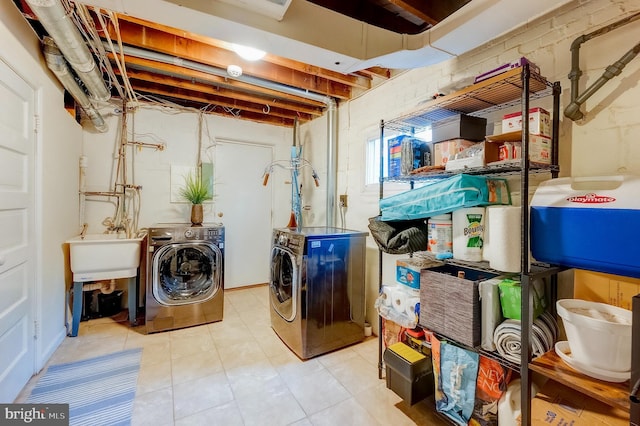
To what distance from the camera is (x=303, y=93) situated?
279 centimetres

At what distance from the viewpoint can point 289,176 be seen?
410 centimetres

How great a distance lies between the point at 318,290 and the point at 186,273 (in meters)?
1.48

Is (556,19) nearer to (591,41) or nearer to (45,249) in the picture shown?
(591,41)

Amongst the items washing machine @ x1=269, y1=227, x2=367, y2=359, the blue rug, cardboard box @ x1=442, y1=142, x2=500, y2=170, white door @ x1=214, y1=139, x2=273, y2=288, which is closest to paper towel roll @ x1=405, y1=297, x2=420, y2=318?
washing machine @ x1=269, y1=227, x2=367, y2=359

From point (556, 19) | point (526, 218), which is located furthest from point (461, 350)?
point (556, 19)

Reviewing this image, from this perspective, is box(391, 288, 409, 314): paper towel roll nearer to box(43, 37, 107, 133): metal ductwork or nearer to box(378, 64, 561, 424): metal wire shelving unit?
box(378, 64, 561, 424): metal wire shelving unit

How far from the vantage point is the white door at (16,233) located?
149 centimetres

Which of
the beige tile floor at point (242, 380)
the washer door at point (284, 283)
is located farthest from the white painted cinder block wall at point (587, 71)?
the washer door at point (284, 283)

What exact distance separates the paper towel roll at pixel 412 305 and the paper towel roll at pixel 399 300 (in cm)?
2

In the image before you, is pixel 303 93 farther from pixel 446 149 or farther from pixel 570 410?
pixel 570 410

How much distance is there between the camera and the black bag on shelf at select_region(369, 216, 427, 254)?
1.70 m

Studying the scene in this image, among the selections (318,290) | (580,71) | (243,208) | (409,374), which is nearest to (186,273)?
(243,208)

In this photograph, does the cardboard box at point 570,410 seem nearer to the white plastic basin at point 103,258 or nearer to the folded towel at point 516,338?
the folded towel at point 516,338

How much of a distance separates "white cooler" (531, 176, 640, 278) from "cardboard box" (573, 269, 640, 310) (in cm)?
17
